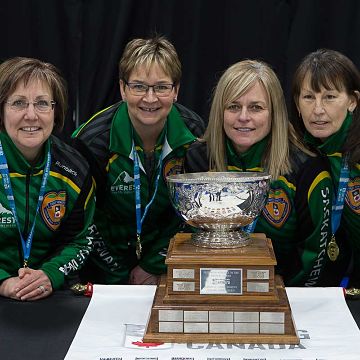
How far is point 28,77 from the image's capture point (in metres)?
2.12

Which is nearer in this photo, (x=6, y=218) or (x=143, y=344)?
(x=143, y=344)

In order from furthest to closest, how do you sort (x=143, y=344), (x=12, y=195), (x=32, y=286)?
(x=12, y=195) < (x=32, y=286) < (x=143, y=344)

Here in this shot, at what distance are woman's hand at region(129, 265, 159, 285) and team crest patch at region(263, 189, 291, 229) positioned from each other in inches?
22.6

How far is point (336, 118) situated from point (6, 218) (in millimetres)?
1096

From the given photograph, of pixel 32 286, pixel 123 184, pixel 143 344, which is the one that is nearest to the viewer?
pixel 143 344

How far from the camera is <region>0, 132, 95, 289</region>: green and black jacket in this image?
2146 millimetres

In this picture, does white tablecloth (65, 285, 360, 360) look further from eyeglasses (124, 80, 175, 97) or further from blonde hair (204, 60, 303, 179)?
eyeglasses (124, 80, 175, 97)

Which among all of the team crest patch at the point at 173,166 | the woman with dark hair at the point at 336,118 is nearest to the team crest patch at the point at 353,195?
the woman with dark hair at the point at 336,118

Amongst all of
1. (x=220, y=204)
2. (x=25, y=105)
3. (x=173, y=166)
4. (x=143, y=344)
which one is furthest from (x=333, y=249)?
(x=25, y=105)

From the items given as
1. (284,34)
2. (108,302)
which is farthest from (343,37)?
(108,302)

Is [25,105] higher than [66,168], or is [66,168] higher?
[25,105]

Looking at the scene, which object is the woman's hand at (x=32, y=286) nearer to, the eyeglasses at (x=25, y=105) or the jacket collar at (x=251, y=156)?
the eyeglasses at (x=25, y=105)

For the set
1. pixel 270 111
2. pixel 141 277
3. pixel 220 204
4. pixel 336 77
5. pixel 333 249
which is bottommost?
pixel 141 277

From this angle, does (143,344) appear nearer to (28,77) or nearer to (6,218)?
(6,218)
